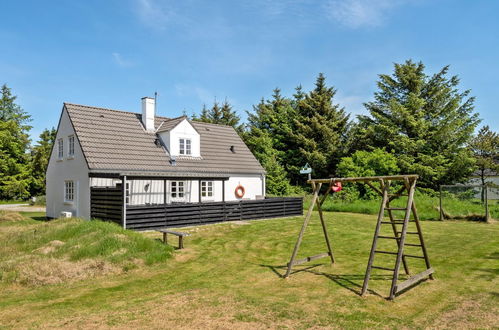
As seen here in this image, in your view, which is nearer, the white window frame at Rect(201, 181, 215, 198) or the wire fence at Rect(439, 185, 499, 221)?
the wire fence at Rect(439, 185, 499, 221)

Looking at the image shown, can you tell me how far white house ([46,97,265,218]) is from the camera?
754 inches

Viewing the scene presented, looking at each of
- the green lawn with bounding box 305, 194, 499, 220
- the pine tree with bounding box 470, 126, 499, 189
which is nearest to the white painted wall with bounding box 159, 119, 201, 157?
the green lawn with bounding box 305, 194, 499, 220

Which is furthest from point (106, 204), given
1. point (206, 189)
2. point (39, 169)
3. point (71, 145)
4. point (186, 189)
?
point (39, 169)

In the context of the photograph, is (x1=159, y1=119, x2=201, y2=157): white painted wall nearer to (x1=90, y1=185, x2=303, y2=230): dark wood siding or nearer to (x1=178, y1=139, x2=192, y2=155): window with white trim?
(x1=178, y1=139, x2=192, y2=155): window with white trim

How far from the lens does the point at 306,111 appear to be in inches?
1692

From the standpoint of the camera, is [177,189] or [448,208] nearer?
[448,208]

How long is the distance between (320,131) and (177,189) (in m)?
23.1

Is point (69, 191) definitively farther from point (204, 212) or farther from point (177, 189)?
point (204, 212)

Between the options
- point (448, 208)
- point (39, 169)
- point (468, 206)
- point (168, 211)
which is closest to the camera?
point (168, 211)

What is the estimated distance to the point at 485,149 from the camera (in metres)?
36.4

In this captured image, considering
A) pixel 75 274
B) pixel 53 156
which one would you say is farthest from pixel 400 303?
pixel 53 156

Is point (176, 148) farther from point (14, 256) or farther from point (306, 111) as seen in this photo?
point (306, 111)

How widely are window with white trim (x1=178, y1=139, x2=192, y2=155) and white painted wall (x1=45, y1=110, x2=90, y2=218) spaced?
5.99 m

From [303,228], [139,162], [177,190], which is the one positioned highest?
[139,162]
